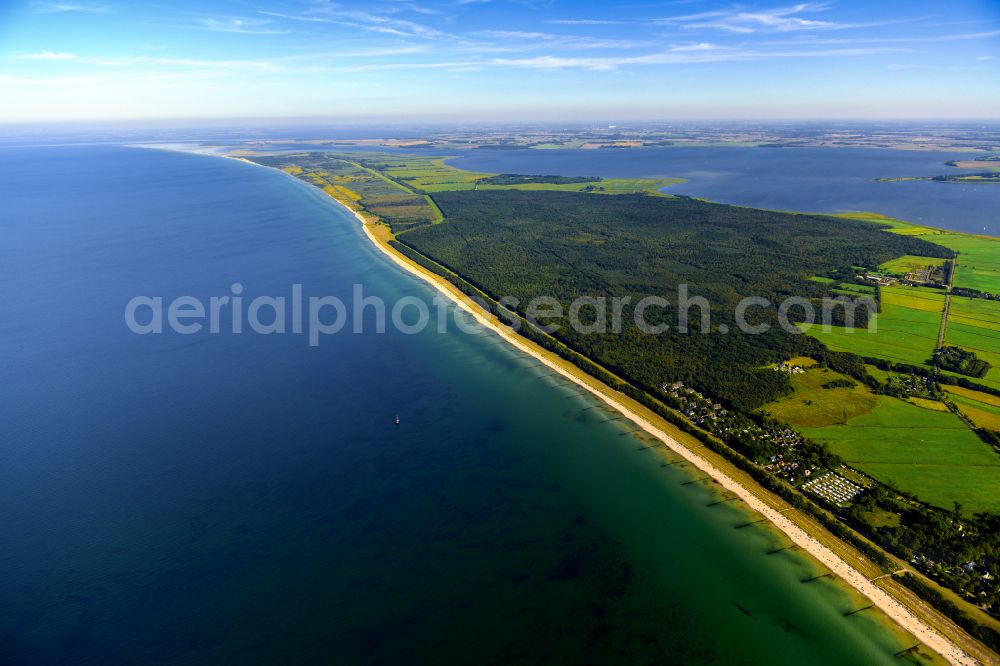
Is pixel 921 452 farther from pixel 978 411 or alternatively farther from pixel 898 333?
pixel 898 333

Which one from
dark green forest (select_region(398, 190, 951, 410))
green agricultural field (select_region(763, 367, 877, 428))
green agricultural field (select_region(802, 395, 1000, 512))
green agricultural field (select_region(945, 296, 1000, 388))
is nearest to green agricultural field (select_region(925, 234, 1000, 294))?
dark green forest (select_region(398, 190, 951, 410))

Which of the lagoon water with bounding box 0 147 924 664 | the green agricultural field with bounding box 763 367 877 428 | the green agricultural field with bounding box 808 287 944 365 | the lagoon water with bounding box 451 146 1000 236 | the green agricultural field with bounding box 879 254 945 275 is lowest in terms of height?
the lagoon water with bounding box 0 147 924 664

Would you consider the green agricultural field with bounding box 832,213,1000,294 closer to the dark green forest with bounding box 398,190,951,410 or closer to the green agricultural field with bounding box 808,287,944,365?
the dark green forest with bounding box 398,190,951,410

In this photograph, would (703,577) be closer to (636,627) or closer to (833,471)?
(636,627)

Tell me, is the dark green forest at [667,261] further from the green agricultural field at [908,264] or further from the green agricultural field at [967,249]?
the green agricultural field at [967,249]

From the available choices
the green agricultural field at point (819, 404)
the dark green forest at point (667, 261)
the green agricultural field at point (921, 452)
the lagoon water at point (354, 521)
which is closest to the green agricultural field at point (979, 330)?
the green agricultural field at point (921, 452)

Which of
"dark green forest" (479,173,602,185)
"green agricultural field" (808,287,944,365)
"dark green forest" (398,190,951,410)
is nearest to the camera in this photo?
"dark green forest" (398,190,951,410)

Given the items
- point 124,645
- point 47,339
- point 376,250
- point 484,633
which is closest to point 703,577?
point 484,633

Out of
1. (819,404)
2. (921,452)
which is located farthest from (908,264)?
(921,452)
